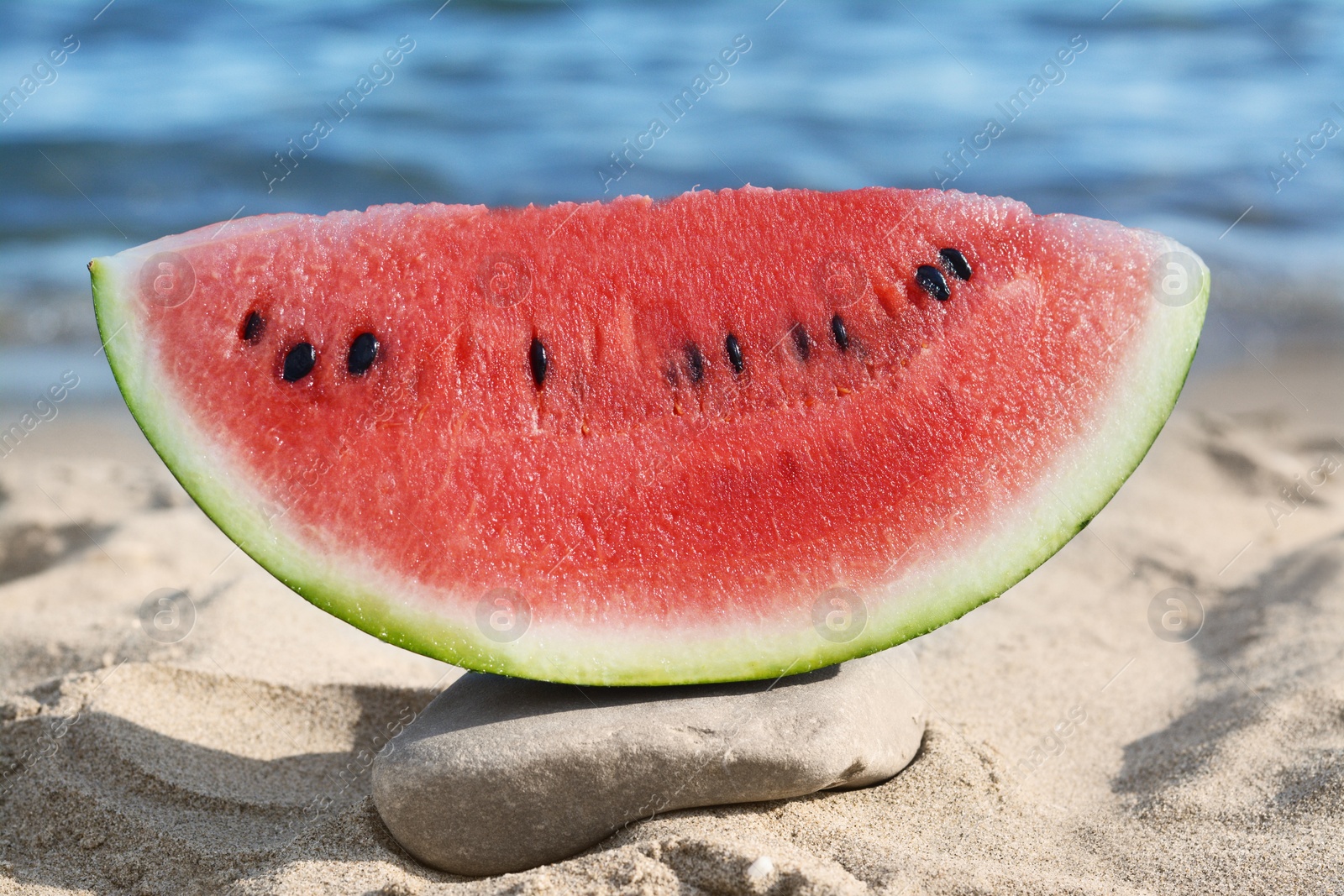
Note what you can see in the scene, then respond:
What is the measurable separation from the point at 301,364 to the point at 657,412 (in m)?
0.68

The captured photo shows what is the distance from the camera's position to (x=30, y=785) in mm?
2123

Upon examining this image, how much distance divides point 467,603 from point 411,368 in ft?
1.53

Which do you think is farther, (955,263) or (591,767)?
(955,263)

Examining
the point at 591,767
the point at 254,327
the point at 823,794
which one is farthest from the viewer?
the point at 254,327

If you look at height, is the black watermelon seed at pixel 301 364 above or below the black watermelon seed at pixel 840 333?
above

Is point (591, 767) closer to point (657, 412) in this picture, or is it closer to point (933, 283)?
point (657, 412)

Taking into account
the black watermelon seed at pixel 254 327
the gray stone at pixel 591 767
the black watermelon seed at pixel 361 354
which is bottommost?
the gray stone at pixel 591 767

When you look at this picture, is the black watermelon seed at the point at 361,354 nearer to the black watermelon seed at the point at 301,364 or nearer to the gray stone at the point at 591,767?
the black watermelon seed at the point at 301,364

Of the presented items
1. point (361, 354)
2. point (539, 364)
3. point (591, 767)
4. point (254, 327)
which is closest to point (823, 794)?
point (591, 767)

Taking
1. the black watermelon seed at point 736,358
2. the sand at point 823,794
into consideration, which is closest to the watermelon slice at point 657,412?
the black watermelon seed at point 736,358

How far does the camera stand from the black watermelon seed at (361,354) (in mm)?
2027

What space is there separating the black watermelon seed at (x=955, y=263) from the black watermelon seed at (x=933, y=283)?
0.03 metres

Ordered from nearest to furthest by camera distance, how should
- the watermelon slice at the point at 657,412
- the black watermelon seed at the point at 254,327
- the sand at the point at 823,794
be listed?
the sand at the point at 823,794
the watermelon slice at the point at 657,412
the black watermelon seed at the point at 254,327

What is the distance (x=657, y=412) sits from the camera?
81.5 inches
